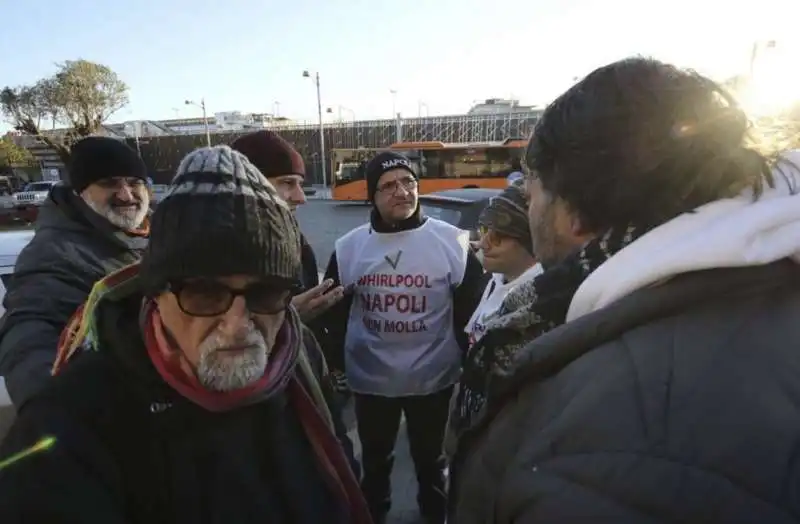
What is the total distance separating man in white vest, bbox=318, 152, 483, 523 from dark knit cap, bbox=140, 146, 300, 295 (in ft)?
4.82

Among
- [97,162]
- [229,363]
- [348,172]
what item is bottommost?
[348,172]

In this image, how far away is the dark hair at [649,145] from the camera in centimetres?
90

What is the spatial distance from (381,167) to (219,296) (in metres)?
1.77

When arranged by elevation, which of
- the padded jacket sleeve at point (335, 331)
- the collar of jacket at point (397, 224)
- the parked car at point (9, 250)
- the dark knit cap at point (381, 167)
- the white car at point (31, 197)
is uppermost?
the dark knit cap at point (381, 167)

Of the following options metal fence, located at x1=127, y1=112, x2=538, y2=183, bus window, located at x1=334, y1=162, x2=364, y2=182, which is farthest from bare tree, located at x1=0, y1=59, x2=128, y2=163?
bus window, located at x1=334, y1=162, x2=364, y2=182

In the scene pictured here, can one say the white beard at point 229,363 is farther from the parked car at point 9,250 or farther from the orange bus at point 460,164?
the orange bus at point 460,164

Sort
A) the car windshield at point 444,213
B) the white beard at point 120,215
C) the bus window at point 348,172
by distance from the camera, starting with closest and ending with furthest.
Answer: the white beard at point 120,215 < the car windshield at point 444,213 < the bus window at point 348,172

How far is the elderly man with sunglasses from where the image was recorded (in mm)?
1102

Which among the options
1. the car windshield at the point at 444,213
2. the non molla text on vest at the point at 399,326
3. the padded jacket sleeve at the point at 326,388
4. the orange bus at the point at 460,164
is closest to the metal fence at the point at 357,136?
the orange bus at the point at 460,164

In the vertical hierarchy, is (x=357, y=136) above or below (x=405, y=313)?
above

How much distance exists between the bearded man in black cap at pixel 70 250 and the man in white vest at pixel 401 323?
3.34 ft

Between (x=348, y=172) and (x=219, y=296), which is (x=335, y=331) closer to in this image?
(x=219, y=296)

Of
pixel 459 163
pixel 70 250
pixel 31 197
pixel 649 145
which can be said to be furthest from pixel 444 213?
pixel 31 197

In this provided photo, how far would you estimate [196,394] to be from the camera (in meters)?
1.22
